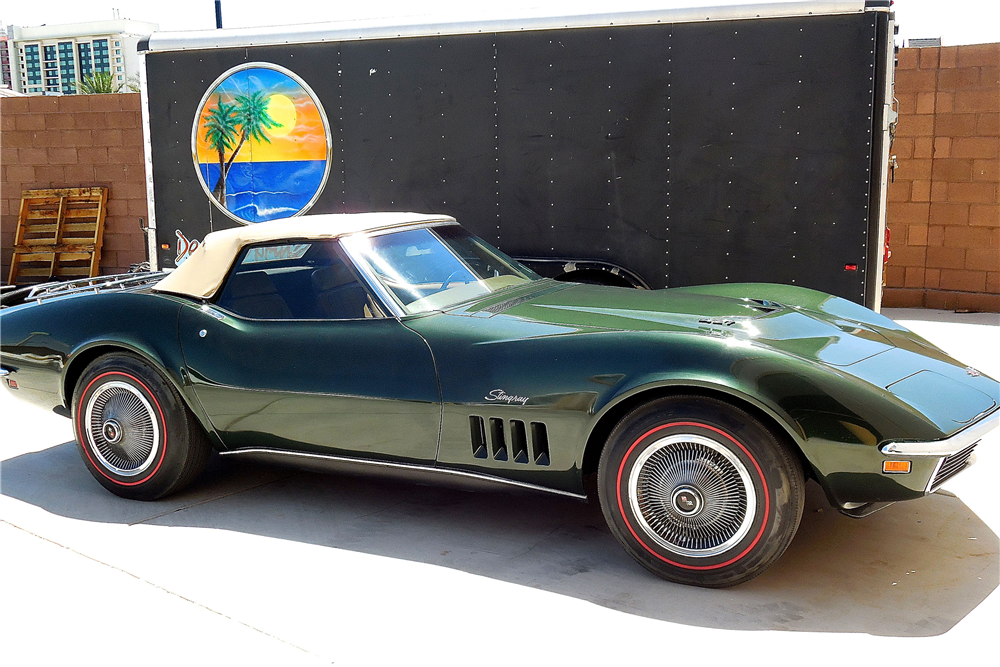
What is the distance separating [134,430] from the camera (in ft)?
13.6

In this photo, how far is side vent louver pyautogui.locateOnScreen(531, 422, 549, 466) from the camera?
3354mm

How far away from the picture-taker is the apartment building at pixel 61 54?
528 ft

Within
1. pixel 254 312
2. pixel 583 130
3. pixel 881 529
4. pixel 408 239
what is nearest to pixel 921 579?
pixel 881 529

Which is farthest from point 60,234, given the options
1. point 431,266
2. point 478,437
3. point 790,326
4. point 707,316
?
point 790,326

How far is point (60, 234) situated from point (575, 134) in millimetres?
9790

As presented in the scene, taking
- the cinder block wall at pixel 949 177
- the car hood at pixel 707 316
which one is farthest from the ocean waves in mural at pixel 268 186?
the cinder block wall at pixel 949 177

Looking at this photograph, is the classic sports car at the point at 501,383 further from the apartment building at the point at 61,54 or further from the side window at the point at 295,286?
the apartment building at the point at 61,54

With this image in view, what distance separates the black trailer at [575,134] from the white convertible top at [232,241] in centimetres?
197

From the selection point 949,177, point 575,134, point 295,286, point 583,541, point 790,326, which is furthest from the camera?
point 949,177

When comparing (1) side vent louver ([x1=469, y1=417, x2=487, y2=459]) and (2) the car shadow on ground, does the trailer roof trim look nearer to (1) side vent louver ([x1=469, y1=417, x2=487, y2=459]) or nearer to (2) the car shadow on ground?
(2) the car shadow on ground

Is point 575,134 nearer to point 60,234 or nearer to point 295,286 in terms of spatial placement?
point 295,286

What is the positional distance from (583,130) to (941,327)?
16.0 feet

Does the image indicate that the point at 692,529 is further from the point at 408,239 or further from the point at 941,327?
the point at 941,327

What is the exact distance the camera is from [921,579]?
3225 mm
